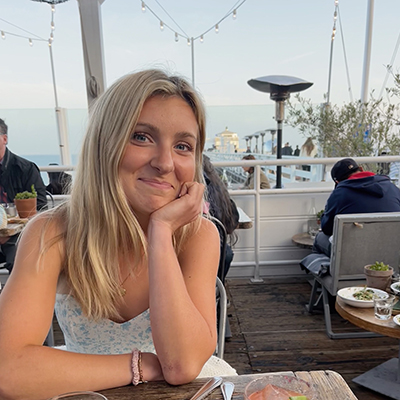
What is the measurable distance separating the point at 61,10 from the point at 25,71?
3.12m

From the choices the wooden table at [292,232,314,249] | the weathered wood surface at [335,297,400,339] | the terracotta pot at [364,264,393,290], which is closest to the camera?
the weathered wood surface at [335,297,400,339]

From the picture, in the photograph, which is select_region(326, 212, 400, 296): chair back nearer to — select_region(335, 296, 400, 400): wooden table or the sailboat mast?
select_region(335, 296, 400, 400): wooden table

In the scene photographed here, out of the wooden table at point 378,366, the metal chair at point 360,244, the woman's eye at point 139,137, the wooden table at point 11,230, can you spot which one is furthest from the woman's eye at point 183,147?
the wooden table at point 11,230

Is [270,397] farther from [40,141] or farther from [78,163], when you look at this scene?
[40,141]

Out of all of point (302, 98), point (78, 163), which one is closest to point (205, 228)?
point (78, 163)

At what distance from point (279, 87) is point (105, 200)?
381cm

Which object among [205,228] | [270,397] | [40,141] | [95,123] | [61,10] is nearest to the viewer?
[270,397]

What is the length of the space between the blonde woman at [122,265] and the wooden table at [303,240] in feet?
8.52

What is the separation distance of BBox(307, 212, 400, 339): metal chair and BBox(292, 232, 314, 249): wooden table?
91 centimetres

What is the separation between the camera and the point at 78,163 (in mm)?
981

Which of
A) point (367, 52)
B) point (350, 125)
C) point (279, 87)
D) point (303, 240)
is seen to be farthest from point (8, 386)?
point (367, 52)

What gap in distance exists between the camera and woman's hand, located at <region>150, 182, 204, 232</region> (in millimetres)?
932

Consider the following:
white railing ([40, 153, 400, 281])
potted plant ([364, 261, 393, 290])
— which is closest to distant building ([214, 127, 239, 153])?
white railing ([40, 153, 400, 281])

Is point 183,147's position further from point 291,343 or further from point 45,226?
point 291,343
